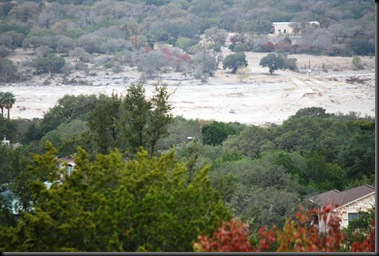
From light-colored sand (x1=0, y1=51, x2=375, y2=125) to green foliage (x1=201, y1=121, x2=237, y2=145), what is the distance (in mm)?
11801

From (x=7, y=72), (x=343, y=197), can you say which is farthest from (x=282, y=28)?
(x=343, y=197)

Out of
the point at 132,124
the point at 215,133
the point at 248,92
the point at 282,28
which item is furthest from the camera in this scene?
the point at 282,28

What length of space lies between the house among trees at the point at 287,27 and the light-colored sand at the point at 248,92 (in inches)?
852

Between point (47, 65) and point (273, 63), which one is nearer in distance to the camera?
point (273, 63)

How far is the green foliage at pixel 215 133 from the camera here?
144 ft

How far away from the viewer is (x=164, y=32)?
353ft

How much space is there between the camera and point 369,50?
308ft

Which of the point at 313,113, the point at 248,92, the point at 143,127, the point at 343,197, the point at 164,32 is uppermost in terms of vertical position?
the point at 143,127

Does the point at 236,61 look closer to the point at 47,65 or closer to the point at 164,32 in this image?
the point at 47,65

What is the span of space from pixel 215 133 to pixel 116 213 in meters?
32.8

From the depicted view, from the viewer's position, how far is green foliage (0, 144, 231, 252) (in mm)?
11195

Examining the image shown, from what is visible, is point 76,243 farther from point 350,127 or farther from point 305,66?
point 305,66

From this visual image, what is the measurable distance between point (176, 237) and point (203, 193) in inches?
37.2

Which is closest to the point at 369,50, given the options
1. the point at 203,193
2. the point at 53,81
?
the point at 53,81
